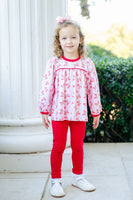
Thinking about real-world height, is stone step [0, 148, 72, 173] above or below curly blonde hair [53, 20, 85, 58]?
below

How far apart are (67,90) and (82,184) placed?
0.85 meters

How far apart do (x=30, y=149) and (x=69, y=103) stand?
92 cm

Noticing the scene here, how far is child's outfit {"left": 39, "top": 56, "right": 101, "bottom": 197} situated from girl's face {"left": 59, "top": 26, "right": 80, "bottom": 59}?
107 mm

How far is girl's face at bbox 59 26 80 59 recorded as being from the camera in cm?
227

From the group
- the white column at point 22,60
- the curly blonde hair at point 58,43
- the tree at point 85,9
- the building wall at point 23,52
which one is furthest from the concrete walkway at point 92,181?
the tree at point 85,9

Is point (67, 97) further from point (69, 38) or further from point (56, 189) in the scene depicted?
point (56, 189)

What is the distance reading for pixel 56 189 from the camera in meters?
2.38

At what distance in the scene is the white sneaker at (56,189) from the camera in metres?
2.35

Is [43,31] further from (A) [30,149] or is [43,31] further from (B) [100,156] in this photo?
(B) [100,156]

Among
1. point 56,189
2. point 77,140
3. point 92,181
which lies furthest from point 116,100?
point 56,189

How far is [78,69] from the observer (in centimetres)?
231

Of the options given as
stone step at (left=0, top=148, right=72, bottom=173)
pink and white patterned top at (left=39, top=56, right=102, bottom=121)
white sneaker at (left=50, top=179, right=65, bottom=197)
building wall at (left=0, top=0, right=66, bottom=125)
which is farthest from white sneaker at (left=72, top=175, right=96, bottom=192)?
building wall at (left=0, top=0, right=66, bottom=125)

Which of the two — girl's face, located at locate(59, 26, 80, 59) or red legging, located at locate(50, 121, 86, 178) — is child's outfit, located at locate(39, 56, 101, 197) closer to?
red legging, located at locate(50, 121, 86, 178)

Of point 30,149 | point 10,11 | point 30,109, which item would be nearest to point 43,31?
point 10,11
